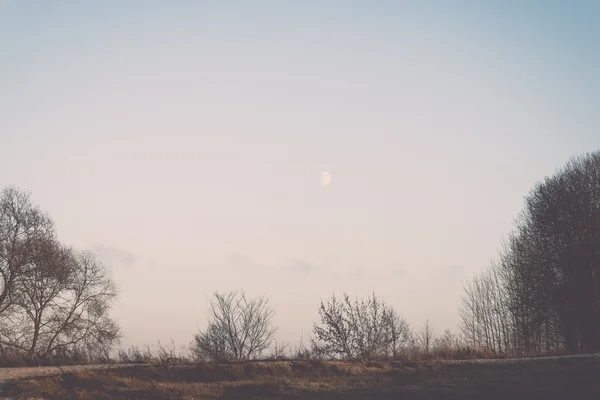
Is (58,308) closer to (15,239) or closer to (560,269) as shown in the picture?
(15,239)

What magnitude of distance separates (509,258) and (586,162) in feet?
39.1

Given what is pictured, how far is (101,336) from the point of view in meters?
47.3

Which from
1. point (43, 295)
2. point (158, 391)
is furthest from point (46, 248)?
Result: point (158, 391)

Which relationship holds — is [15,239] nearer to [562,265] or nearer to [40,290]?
[40,290]

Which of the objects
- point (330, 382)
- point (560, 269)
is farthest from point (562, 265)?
point (330, 382)

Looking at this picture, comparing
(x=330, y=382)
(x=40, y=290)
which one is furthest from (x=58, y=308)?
(x=330, y=382)

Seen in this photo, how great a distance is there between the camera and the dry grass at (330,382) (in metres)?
17.0

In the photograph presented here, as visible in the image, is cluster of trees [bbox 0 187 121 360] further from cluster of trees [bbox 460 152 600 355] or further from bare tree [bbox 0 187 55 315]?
cluster of trees [bbox 460 152 600 355]

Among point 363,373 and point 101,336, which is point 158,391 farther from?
point 101,336

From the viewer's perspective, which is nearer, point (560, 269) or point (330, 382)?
point (330, 382)

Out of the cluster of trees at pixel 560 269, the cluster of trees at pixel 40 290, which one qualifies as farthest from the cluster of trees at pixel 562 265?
the cluster of trees at pixel 40 290

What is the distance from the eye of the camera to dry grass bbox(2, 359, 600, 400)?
55.8 feet

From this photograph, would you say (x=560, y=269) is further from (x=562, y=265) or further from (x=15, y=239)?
(x=15, y=239)

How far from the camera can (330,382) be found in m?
19.9
